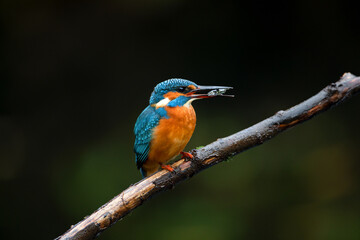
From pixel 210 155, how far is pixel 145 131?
0.41 metres

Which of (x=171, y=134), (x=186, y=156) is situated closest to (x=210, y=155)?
(x=186, y=156)

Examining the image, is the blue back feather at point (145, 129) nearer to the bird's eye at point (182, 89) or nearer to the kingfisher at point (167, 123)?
the kingfisher at point (167, 123)

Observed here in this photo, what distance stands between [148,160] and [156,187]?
0.29 metres

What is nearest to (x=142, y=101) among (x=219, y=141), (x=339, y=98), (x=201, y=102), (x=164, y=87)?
(x=201, y=102)

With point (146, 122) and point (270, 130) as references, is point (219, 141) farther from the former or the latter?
A: point (146, 122)

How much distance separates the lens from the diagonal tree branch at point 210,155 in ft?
6.01

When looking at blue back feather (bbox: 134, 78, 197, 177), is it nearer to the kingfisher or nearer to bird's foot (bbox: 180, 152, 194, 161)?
the kingfisher

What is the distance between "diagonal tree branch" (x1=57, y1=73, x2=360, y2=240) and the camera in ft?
6.01

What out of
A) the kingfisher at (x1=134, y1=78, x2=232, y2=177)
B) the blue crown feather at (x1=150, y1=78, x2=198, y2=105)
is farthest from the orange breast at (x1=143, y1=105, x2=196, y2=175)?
the blue crown feather at (x1=150, y1=78, x2=198, y2=105)

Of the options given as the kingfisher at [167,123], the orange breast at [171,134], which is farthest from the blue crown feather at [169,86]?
the orange breast at [171,134]

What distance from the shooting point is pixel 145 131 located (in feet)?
7.17

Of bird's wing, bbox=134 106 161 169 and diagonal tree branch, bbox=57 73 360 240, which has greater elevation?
bird's wing, bbox=134 106 161 169

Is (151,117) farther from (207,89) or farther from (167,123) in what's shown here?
(207,89)

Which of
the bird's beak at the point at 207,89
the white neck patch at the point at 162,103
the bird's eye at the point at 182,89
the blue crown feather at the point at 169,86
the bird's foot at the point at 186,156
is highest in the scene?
the blue crown feather at the point at 169,86
